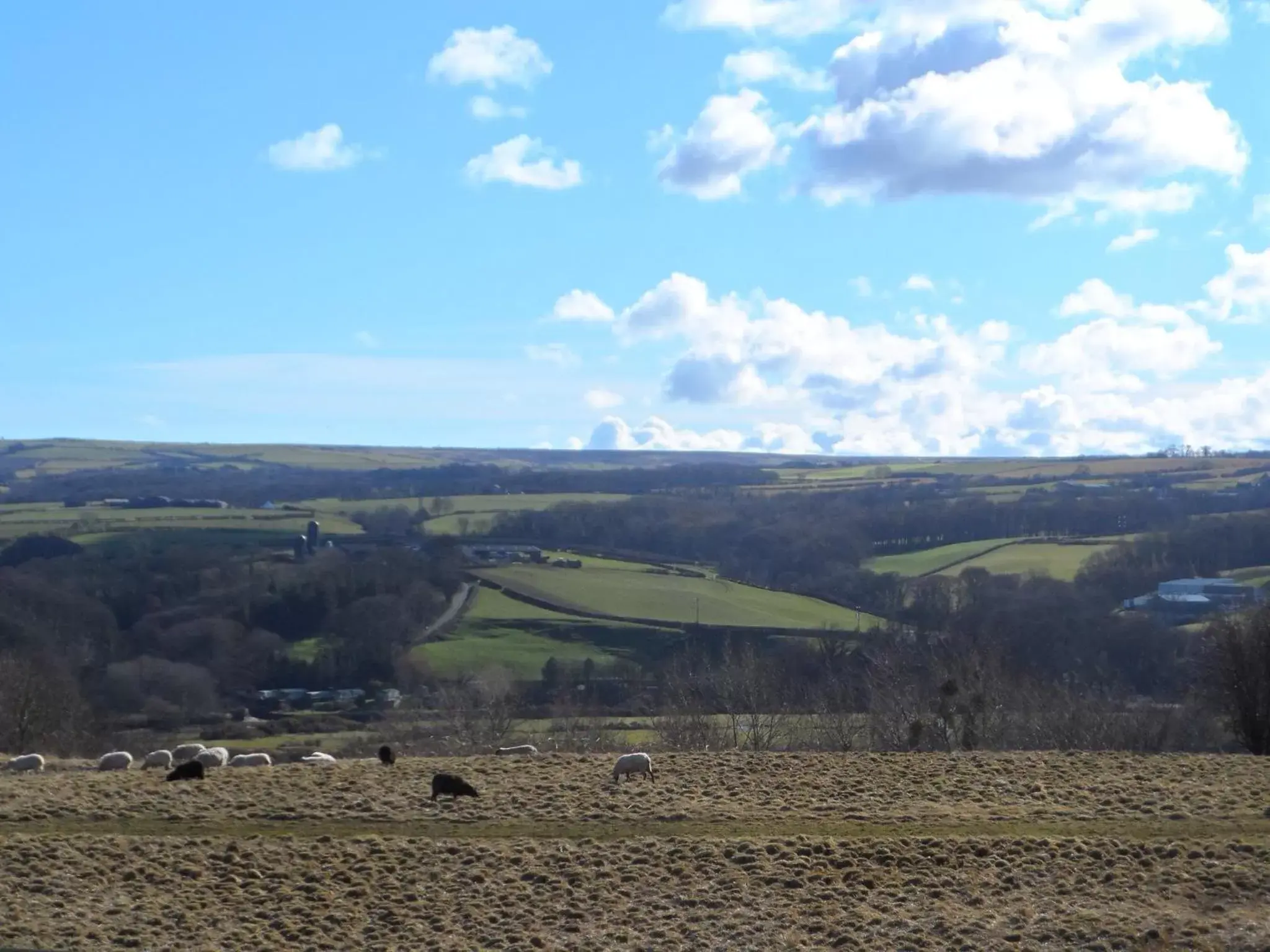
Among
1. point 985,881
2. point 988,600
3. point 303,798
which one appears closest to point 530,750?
point 303,798

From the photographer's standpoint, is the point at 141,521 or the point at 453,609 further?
the point at 141,521

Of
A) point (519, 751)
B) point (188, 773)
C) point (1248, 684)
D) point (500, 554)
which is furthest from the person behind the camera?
point (500, 554)

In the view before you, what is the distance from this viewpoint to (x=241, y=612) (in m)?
95.1

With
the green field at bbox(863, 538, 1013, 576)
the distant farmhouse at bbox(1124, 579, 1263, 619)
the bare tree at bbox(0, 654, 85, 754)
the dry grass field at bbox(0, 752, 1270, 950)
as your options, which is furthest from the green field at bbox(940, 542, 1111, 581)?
the dry grass field at bbox(0, 752, 1270, 950)

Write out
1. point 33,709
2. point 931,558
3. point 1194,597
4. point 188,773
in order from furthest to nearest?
point 931,558 < point 1194,597 < point 33,709 < point 188,773

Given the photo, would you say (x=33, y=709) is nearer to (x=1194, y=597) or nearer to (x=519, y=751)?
(x=519, y=751)

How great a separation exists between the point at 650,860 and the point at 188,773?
41.7 feet

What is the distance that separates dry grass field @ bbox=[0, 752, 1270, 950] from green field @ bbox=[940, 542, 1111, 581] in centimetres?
7294

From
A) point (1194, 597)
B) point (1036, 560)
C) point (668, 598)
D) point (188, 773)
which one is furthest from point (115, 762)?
point (1036, 560)

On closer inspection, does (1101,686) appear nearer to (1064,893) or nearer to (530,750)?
(530,750)

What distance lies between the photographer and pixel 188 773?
32312mm

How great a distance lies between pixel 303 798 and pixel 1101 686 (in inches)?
1980

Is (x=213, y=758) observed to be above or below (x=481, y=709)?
above

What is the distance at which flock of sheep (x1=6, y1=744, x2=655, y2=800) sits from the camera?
102 feet
